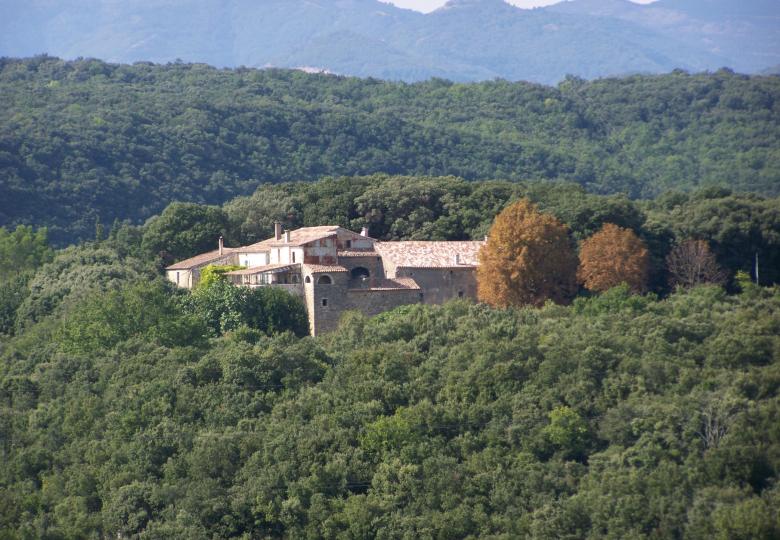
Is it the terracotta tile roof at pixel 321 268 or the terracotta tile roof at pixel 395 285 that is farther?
the terracotta tile roof at pixel 395 285

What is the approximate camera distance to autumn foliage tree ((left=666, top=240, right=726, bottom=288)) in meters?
43.7

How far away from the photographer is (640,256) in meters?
42.5

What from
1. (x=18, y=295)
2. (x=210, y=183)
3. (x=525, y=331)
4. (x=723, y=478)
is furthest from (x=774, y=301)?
(x=210, y=183)

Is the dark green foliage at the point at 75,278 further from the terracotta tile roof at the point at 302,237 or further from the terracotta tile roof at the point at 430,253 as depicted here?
the terracotta tile roof at the point at 430,253

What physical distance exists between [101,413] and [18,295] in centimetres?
1184

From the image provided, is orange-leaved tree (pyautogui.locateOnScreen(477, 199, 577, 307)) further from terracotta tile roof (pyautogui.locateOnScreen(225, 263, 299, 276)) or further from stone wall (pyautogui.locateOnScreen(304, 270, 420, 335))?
terracotta tile roof (pyautogui.locateOnScreen(225, 263, 299, 276))

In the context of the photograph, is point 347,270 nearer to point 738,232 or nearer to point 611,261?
point 611,261

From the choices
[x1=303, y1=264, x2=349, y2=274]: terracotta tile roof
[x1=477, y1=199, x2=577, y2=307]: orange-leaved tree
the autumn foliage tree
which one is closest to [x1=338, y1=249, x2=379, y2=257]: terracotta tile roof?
[x1=303, y1=264, x2=349, y2=274]: terracotta tile roof

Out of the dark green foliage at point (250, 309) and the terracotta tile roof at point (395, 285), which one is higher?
the terracotta tile roof at point (395, 285)

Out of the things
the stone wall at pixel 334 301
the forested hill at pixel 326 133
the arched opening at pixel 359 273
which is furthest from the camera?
the forested hill at pixel 326 133

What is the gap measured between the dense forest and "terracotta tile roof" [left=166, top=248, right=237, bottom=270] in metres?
1.33

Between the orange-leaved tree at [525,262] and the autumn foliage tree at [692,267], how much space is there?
3.18m

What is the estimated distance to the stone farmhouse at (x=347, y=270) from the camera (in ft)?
135

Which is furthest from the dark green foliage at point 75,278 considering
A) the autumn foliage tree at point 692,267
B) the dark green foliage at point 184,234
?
the autumn foliage tree at point 692,267
